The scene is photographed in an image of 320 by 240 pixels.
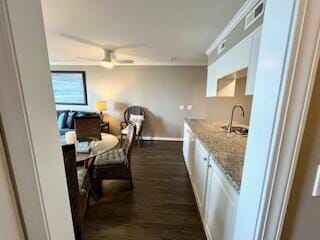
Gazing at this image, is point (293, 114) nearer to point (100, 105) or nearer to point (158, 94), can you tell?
point (158, 94)

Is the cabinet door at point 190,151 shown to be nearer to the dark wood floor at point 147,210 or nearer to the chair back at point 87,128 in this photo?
the dark wood floor at point 147,210

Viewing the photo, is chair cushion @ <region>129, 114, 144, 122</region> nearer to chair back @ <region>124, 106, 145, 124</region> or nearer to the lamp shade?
chair back @ <region>124, 106, 145, 124</region>

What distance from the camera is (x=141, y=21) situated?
83.9 inches

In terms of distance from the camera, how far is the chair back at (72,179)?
4.25ft

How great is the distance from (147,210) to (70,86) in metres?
4.61

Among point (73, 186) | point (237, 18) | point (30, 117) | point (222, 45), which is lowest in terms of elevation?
point (73, 186)

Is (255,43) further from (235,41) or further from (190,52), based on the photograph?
(190,52)

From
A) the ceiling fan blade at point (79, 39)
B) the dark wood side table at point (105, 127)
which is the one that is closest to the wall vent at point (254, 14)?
the ceiling fan blade at point (79, 39)

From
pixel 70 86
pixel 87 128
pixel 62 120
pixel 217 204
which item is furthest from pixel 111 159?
pixel 70 86

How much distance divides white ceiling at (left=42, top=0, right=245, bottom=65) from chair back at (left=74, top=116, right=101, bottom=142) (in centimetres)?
132

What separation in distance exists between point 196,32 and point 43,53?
7.72ft

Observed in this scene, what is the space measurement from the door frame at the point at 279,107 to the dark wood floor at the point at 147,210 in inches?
55.5

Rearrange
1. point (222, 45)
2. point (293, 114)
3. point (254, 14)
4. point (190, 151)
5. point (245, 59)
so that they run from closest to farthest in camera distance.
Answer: point (293, 114)
point (254, 14)
point (245, 59)
point (222, 45)
point (190, 151)

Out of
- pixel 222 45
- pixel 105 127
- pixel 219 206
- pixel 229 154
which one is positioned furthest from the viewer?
pixel 105 127
